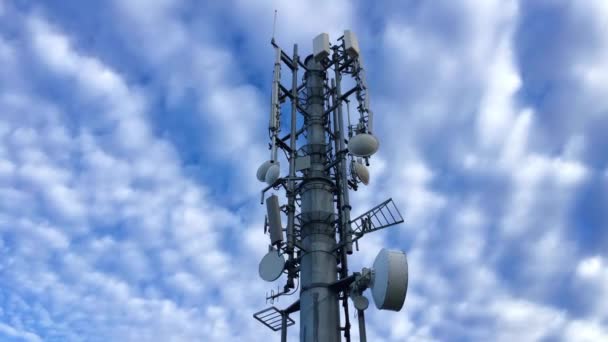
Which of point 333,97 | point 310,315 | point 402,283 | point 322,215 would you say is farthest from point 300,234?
point 333,97

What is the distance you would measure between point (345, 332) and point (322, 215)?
4.91 meters

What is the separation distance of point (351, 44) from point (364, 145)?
22.8 ft

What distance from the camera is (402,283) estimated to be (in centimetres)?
1977

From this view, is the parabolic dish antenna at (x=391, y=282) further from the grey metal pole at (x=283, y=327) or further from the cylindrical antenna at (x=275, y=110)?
the cylindrical antenna at (x=275, y=110)

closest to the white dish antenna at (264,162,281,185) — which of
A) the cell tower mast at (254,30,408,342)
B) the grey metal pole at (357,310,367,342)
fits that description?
the cell tower mast at (254,30,408,342)

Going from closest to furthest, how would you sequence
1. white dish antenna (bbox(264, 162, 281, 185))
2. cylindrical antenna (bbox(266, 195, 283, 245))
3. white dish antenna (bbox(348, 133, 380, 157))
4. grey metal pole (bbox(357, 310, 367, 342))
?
grey metal pole (bbox(357, 310, 367, 342)) < cylindrical antenna (bbox(266, 195, 283, 245)) < white dish antenna (bbox(348, 133, 380, 157)) < white dish antenna (bbox(264, 162, 281, 185))

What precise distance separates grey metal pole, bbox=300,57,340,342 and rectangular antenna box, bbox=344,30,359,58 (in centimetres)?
354

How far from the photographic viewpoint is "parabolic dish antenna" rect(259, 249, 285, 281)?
75.7ft

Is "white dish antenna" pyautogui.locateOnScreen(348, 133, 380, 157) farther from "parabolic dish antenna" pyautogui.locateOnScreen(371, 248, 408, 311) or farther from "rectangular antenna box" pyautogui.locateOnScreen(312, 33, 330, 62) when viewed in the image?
"rectangular antenna box" pyautogui.locateOnScreen(312, 33, 330, 62)

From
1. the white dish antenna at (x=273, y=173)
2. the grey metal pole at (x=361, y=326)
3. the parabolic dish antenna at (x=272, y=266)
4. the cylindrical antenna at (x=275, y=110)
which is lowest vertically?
the grey metal pole at (x=361, y=326)

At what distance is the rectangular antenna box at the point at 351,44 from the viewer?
28.5 m

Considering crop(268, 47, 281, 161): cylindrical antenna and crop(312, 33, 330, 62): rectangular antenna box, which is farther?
crop(312, 33, 330, 62): rectangular antenna box

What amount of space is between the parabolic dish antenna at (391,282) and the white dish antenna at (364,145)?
5.39 metres

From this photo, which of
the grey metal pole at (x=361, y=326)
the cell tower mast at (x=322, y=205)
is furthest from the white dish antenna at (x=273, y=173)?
the grey metal pole at (x=361, y=326)
